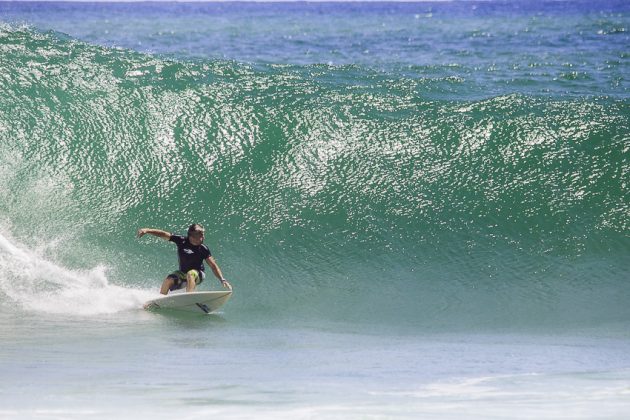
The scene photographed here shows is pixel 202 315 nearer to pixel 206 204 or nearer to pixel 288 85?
pixel 206 204

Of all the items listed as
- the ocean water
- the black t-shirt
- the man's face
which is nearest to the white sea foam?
the ocean water

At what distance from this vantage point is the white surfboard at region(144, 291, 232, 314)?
881 cm

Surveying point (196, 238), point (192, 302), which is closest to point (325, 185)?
point (196, 238)

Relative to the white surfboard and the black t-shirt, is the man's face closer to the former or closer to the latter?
the black t-shirt

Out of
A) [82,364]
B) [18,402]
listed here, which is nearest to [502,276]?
[82,364]

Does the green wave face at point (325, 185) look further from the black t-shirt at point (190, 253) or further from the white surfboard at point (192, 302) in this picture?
the black t-shirt at point (190, 253)

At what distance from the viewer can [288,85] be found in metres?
14.1

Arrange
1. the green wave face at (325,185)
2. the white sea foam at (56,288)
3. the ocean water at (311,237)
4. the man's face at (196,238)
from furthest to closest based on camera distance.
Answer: the green wave face at (325,185) → the man's face at (196,238) → the white sea foam at (56,288) → the ocean water at (311,237)

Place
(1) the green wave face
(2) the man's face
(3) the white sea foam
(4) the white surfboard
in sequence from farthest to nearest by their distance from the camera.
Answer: (1) the green wave face < (2) the man's face < (3) the white sea foam < (4) the white surfboard

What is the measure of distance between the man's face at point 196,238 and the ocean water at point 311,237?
0.79m

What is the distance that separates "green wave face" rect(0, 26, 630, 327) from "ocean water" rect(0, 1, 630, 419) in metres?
0.03

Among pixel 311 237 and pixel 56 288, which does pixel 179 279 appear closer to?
pixel 56 288

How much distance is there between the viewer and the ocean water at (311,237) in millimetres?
6320

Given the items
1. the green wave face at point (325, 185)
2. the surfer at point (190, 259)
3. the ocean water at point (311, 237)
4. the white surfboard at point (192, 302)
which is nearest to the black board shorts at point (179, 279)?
the surfer at point (190, 259)
